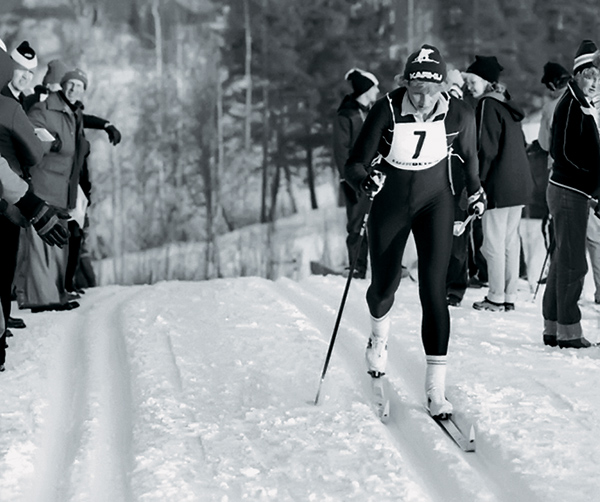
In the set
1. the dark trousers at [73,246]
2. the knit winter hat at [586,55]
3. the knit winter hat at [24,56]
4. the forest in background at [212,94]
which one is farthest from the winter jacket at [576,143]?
the forest in background at [212,94]

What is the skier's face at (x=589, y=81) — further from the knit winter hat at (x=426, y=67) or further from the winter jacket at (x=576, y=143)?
the knit winter hat at (x=426, y=67)

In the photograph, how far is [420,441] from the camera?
3.32m

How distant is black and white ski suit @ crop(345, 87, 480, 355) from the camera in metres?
3.59

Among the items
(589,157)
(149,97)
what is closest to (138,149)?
(149,97)

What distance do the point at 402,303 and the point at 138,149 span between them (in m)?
3.76

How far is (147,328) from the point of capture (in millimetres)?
5289

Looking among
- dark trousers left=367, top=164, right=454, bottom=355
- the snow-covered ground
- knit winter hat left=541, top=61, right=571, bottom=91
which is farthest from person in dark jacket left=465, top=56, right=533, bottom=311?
dark trousers left=367, top=164, right=454, bottom=355

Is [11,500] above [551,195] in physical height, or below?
below

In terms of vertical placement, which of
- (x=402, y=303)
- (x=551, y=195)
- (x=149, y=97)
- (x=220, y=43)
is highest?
(x=220, y=43)

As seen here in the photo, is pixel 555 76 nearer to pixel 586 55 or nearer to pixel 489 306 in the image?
pixel 586 55

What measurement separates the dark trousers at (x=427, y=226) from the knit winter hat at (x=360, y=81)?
3679mm

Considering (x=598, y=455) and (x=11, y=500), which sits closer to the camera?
(x=11, y=500)

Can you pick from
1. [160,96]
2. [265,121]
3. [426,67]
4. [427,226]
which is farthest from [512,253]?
[160,96]

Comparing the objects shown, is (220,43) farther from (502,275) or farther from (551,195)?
(551,195)
